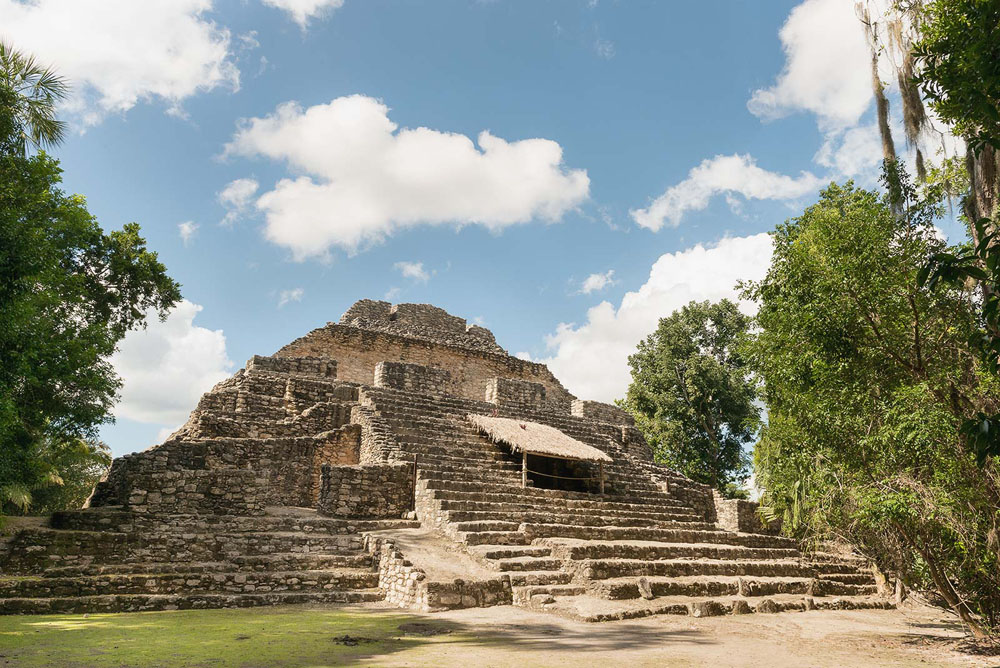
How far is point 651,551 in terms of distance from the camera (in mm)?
10180

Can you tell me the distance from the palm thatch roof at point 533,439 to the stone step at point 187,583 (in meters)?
4.85

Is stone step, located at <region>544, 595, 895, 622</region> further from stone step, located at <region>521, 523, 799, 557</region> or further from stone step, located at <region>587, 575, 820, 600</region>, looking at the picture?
stone step, located at <region>521, 523, 799, 557</region>

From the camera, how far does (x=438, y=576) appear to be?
25.7ft

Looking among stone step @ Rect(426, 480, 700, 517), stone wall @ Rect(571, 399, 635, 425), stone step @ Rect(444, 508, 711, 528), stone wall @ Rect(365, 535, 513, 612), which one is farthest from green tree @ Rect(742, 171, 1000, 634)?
stone wall @ Rect(571, 399, 635, 425)

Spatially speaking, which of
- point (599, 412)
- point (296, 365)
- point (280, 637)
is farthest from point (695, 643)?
point (599, 412)

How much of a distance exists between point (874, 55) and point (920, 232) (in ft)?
9.33

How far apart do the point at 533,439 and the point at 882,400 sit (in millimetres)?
7572

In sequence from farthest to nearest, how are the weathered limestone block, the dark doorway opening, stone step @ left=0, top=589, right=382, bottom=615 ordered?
the weathered limestone block
the dark doorway opening
stone step @ left=0, top=589, right=382, bottom=615

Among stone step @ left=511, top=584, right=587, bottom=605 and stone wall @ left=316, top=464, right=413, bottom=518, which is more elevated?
stone wall @ left=316, top=464, right=413, bottom=518

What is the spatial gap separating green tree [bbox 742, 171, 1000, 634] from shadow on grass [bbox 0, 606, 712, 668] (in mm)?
2581

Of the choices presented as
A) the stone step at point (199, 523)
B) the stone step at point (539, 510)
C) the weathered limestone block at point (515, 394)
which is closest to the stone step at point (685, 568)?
the stone step at point (539, 510)

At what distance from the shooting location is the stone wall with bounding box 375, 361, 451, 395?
16.2 metres

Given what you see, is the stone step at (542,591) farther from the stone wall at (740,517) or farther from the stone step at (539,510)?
the stone wall at (740,517)

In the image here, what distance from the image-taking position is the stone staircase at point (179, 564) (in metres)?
7.00
